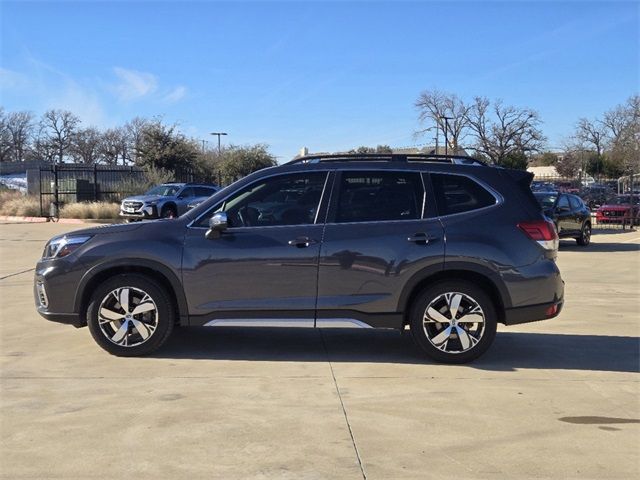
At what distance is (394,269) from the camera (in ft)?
19.1

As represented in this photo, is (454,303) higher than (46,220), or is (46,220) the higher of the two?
(46,220)

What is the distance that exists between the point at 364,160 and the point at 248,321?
1964 mm

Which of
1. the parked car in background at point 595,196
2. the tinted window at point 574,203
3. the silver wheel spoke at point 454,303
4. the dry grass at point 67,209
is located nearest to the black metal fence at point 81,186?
the dry grass at point 67,209

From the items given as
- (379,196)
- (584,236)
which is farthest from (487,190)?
(584,236)

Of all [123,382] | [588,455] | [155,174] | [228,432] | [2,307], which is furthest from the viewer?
[155,174]

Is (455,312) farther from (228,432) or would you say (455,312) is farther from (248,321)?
(228,432)

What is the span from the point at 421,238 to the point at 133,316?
9.37 ft

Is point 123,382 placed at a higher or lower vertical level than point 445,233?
lower

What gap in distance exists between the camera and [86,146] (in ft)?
305

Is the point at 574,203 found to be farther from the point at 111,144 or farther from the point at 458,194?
the point at 111,144

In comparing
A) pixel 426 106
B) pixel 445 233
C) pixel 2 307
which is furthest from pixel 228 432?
pixel 426 106

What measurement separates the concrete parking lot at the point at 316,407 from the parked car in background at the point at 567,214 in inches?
425

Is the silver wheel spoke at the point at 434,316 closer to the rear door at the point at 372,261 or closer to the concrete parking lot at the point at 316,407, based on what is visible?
the rear door at the point at 372,261

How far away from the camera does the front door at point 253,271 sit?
5.85 m
